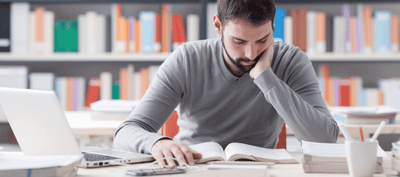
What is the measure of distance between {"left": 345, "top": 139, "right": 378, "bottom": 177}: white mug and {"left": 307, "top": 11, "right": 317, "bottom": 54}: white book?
1.75 m

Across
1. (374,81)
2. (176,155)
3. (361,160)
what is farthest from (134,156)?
(374,81)

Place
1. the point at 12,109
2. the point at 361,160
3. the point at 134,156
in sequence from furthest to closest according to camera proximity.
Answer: the point at 134,156 → the point at 12,109 → the point at 361,160

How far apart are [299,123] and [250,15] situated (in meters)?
0.34

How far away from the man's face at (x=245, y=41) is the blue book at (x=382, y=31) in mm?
1526

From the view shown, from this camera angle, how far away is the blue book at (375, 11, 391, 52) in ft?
7.77

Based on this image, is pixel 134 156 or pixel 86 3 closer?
pixel 134 156

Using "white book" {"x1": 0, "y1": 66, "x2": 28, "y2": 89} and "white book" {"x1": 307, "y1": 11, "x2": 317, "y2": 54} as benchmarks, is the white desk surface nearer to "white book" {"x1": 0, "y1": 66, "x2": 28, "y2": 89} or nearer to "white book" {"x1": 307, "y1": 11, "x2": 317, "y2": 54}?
"white book" {"x1": 307, "y1": 11, "x2": 317, "y2": 54}

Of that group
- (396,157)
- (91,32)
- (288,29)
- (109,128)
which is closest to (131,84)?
(91,32)

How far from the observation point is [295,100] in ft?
3.53

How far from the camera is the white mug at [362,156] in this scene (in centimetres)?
72

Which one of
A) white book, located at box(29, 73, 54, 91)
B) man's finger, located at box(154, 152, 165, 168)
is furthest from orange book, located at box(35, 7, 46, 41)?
man's finger, located at box(154, 152, 165, 168)

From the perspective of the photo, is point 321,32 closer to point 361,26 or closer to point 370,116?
point 361,26

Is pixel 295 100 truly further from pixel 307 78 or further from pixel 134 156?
pixel 134 156

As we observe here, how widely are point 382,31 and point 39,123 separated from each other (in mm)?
2210
